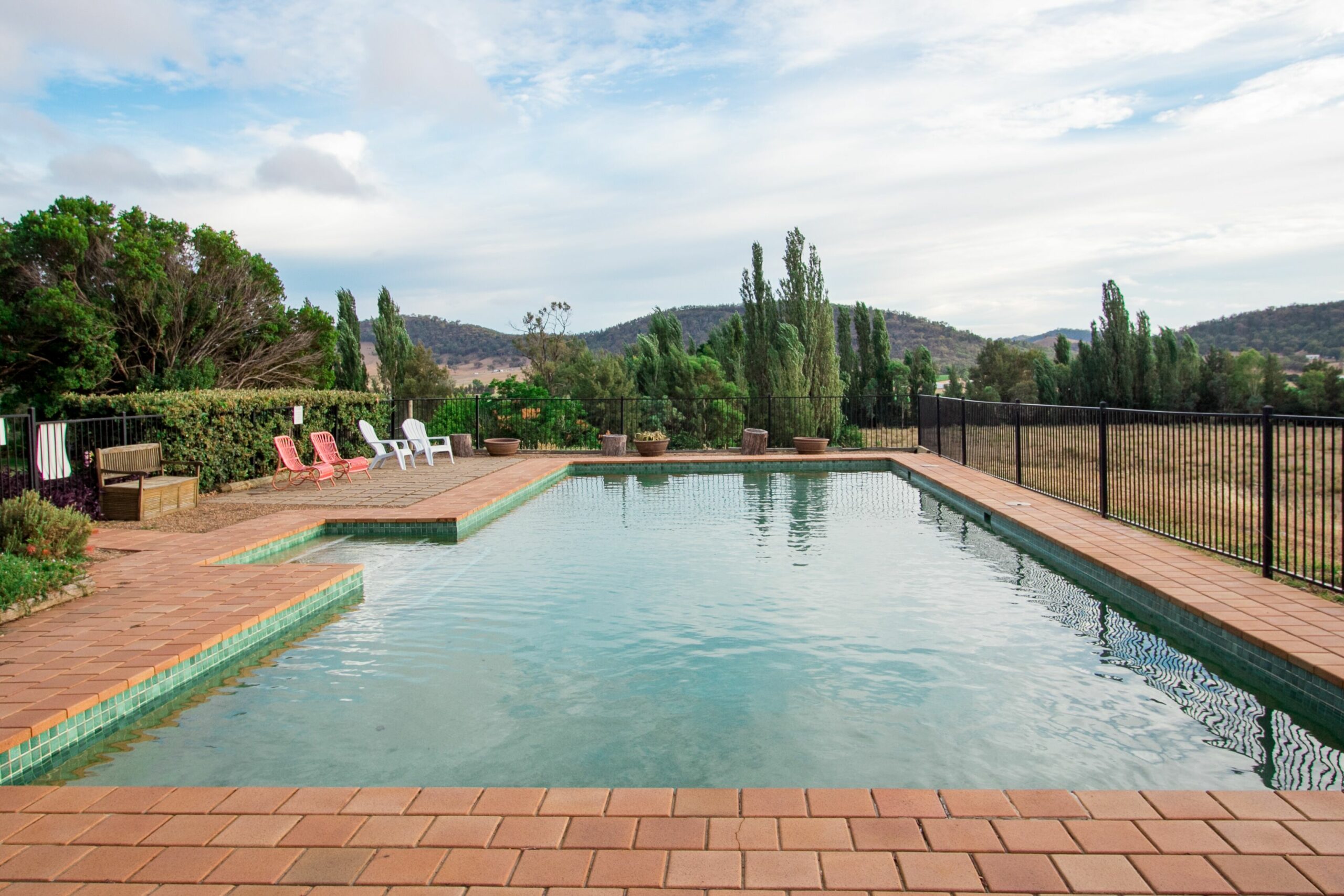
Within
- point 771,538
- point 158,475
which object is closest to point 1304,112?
point 771,538

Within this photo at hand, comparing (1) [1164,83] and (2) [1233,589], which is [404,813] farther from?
(1) [1164,83]

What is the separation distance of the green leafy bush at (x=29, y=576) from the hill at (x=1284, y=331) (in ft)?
123

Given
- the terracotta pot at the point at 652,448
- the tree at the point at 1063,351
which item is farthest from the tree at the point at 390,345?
the tree at the point at 1063,351

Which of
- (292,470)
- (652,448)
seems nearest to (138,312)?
(292,470)

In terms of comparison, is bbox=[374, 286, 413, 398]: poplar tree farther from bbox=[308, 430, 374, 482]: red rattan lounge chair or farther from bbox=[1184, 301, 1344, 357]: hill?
bbox=[1184, 301, 1344, 357]: hill

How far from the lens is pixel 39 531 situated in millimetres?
5742

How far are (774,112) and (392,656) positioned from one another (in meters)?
10.2

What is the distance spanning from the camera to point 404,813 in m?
2.56

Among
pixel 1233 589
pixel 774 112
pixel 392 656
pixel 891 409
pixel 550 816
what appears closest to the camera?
pixel 550 816

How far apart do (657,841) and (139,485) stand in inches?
329

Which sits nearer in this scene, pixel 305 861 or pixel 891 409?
pixel 305 861

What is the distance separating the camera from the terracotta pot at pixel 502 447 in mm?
16609

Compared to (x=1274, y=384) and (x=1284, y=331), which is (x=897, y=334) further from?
(x=1274, y=384)

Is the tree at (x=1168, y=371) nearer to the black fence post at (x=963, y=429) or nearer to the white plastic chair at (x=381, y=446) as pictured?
the black fence post at (x=963, y=429)
